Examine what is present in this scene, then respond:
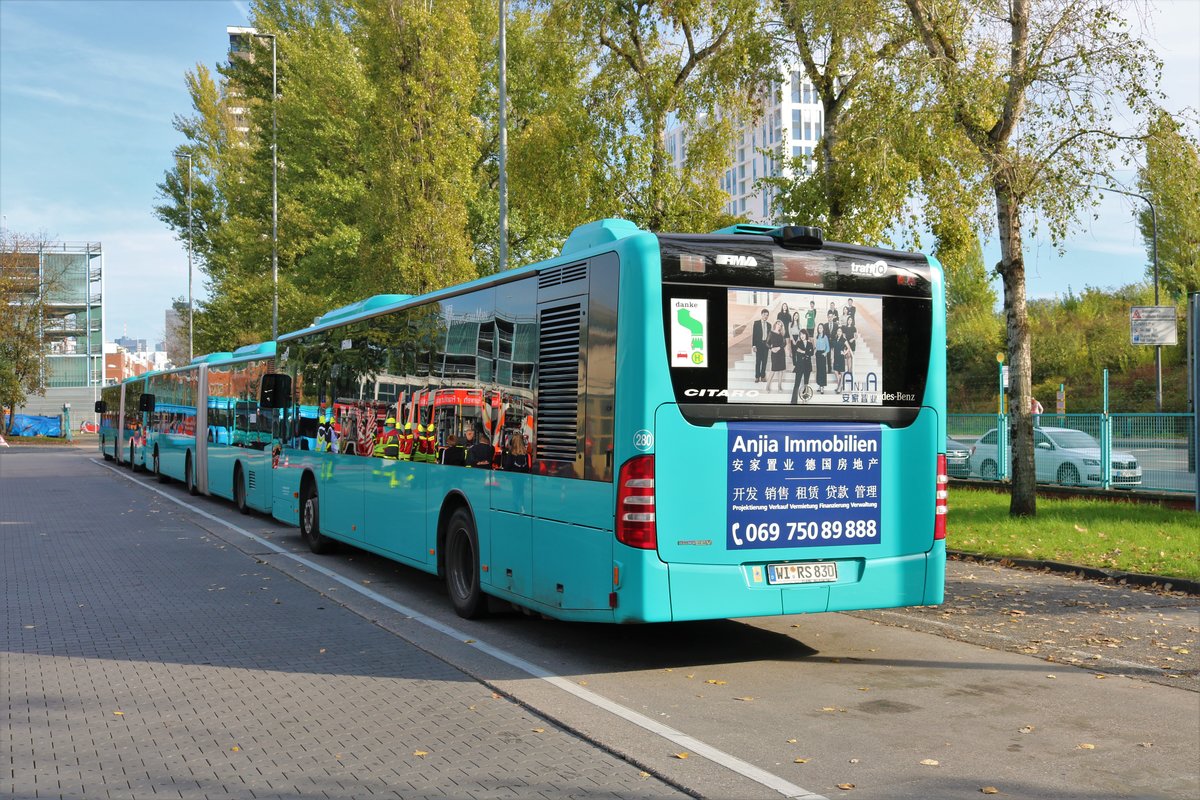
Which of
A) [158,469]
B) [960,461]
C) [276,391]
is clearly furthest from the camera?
[158,469]

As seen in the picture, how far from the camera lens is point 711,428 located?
25.5ft

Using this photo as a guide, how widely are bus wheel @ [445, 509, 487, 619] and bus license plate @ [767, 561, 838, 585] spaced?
288cm

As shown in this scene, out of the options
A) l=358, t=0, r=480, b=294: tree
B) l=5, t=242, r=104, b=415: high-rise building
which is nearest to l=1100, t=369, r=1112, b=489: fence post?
l=358, t=0, r=480, b=294: tree

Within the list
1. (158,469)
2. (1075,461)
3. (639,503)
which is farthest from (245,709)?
(158,469)

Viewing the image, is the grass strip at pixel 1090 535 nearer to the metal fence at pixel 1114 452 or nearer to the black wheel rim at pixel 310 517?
the metal fence at pixel 1114 452

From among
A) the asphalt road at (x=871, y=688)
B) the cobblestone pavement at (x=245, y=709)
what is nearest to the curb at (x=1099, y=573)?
the asphalt road at (x=871, y=688)

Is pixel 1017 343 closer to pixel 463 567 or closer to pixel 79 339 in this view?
pixel 463 567

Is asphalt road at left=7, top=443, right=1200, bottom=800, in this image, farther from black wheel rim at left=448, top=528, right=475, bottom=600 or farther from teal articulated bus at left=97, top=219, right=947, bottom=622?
teal articulated bus at left=97, top=219, right=947, bottom=622

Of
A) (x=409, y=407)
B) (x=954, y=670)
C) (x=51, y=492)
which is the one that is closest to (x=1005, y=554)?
(x=954, y=670)

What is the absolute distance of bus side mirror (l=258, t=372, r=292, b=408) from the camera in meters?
16.8

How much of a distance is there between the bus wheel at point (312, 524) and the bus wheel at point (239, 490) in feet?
19.0

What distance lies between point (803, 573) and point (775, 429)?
101cm

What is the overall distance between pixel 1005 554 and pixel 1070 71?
6.79 meters

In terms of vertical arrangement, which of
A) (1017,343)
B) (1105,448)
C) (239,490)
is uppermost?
(1017,343)
